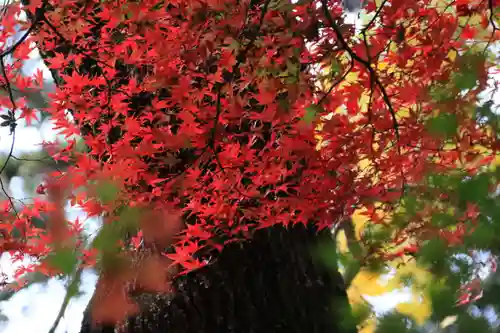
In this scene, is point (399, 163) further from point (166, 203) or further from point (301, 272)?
point (166, 203)

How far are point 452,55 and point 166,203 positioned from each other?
1473mm

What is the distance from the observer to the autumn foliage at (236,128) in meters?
1.90

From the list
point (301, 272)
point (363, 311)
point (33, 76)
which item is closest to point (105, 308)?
point (301, 272)

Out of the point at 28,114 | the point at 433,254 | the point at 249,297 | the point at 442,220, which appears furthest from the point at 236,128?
the point at 433,254

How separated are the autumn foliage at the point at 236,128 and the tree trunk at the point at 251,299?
8cm

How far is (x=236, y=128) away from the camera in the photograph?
220cm

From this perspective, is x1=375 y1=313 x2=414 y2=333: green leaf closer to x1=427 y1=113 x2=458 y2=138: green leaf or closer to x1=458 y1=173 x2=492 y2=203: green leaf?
x1=458 y1=173 x2=492 y2=203: green leaf

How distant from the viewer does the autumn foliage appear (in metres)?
1.90

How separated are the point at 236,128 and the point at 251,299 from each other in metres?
0.71

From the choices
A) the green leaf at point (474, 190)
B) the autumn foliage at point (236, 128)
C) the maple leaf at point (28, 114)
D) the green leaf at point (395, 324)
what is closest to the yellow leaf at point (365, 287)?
the autumn foliage at point (236, 128)

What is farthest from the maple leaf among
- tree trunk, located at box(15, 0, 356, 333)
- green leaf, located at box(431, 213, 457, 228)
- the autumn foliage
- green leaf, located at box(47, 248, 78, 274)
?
green leaf, located at box(431, 213, 457, 228)

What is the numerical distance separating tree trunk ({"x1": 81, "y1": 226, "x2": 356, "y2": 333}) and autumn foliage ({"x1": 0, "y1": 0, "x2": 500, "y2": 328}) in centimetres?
8

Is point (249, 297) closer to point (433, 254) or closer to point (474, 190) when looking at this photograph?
point (433, 254)

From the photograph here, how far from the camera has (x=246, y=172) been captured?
2.13 metres
